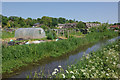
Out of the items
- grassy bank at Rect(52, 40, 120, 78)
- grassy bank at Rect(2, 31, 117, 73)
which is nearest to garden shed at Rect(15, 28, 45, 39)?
grassy bank at Rect(2, 31, 117, 73)

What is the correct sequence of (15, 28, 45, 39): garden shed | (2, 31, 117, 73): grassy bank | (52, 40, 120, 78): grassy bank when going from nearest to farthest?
(52, 40, 120, 78): grassy bank < (2, 31, 117, 73): grassy bank < (15, 28, 45, 39): garden shed

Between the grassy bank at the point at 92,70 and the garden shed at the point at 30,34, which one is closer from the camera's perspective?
the grassy bank at the point at 92,70

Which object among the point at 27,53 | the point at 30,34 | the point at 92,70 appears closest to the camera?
the point at 92,70

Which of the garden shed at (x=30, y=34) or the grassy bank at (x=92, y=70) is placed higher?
the garden shed at (x=30, y=34)

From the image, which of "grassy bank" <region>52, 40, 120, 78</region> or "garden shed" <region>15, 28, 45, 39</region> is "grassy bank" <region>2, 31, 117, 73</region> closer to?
"grassy bank" <region>52, 40, 120, 78</region>

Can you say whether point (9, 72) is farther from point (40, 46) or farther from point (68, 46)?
point (68, 46)

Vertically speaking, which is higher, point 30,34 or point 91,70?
point 30,34

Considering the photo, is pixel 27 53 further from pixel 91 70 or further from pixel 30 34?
pixel 30 34

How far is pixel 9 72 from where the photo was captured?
7.07m

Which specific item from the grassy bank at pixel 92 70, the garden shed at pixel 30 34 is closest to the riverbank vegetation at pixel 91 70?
the grassy bank at pixel 92 70

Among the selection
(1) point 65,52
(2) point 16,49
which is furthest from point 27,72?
(1) point 65,52

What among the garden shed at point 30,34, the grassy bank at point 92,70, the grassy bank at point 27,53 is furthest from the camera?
the garden shed at point 30,34

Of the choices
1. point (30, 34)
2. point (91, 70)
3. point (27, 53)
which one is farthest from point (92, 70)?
point (30, 34)

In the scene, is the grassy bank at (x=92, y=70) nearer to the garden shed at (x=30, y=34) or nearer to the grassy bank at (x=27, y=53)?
the grassy bank at (x=27, y=53)
